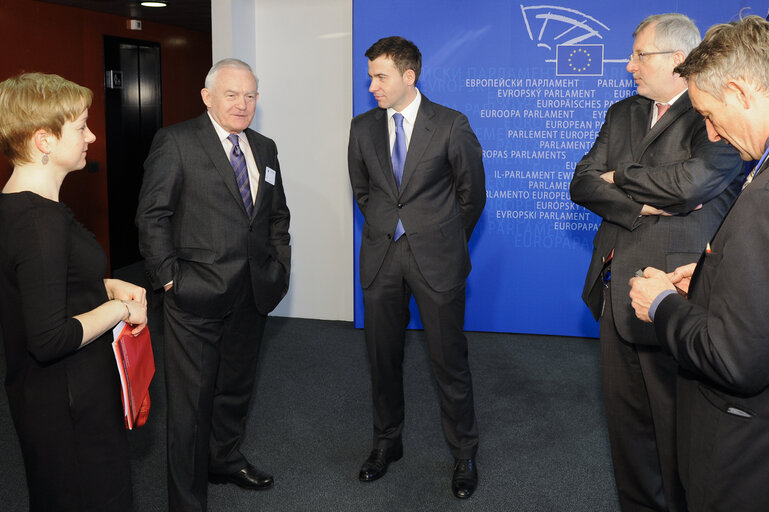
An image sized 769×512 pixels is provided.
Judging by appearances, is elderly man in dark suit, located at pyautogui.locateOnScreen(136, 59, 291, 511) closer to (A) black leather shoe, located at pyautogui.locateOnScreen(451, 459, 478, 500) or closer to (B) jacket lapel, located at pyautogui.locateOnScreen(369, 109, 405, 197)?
(B) jacket lapel, located at pyautogui.locateOnScreen(369, 109, 405, 197)

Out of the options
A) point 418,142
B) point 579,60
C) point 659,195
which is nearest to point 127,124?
point 579,60

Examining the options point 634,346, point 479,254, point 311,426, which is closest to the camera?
point 634,346

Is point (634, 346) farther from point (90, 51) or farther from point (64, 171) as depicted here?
point (90, 51)

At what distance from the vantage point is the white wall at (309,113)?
5699 millimetres

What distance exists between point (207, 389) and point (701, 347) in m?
2.02

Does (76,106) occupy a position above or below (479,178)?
above

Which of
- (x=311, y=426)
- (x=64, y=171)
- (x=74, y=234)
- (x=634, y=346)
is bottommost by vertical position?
(x=311, y=426)

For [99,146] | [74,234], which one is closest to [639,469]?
[74,234]

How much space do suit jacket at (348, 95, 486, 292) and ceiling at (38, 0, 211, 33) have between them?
15.2 feet

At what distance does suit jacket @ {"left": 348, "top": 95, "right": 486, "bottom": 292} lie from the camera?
322cm

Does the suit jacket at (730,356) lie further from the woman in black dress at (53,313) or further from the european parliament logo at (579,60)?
the european parliament logo at (579,60)

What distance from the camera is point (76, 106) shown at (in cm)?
200

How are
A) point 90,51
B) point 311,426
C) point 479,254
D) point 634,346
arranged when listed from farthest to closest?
point 90,51
point 479,254
point 311,426
point 634,346

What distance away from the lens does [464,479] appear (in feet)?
10.8
